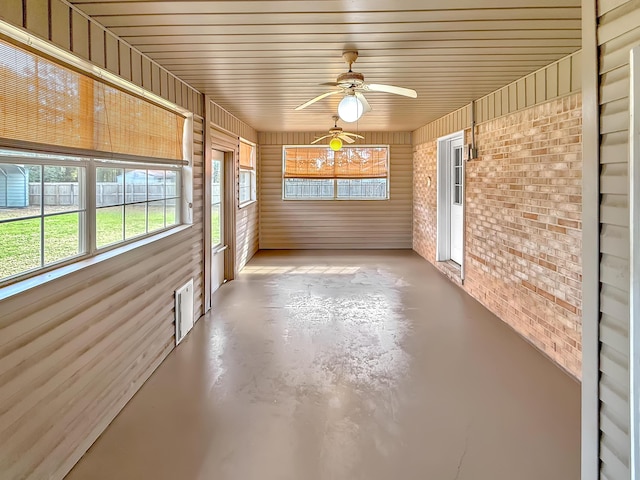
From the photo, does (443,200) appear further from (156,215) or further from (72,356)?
(72,356)

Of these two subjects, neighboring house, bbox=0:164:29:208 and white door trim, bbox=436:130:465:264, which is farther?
white door trim, bbox=436:130:465:264

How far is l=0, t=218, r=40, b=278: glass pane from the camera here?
2059 millimetres

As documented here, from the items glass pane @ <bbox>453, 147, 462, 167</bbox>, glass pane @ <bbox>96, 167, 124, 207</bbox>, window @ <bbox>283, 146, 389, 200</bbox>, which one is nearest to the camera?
glass pane @ <bbox>96, 167, 124, 207</bbox>

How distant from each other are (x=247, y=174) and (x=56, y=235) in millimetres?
6609

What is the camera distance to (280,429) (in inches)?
109

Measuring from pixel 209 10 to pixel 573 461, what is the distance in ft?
10.4

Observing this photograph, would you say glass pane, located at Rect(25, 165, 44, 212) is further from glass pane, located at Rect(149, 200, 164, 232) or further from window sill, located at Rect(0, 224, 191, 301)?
glass pane, located at Rect(149, 200, 164, 232)

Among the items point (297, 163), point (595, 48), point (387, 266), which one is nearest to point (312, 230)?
point (297, 163)

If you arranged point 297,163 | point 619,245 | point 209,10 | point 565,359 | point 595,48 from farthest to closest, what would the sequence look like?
point 297,163 < point 565,359 < point 209,10 < point 595,48 < point 619,245

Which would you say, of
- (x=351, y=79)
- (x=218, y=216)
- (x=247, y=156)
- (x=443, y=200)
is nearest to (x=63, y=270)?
(x=351, y=79)

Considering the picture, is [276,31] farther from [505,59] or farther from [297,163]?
[297,163]

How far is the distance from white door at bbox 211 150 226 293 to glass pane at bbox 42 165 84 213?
374cm

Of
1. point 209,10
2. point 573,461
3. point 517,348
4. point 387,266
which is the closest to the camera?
point 573,461

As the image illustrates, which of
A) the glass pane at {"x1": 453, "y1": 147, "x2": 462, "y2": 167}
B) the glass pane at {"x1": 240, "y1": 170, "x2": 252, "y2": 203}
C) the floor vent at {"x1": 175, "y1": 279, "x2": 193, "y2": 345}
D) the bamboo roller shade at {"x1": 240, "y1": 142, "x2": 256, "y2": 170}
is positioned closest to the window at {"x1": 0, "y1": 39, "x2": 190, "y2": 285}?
the floor vent at {"x1": 175, "y1": 279, "x2": 193, "y2": 345}
